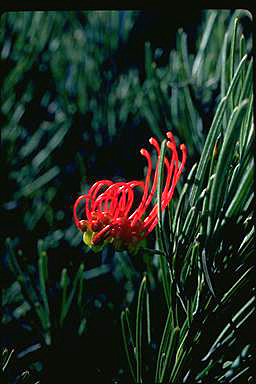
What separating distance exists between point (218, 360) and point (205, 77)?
6.0 inches

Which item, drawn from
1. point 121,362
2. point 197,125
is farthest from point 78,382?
point 197,125

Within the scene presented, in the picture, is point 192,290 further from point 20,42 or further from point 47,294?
point 20,42

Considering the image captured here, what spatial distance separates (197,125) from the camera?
255 mm

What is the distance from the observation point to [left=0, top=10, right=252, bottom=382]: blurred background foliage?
223 mm

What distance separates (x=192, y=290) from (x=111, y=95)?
0.53 feet

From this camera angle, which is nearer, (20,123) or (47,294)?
(47,294)

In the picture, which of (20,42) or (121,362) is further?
(20,42)

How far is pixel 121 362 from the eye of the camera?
0.22 m

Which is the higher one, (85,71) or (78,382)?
(85,71)

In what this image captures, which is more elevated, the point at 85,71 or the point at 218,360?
the point at 85,71

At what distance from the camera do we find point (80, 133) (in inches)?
12.3

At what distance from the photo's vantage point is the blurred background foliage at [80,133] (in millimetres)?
223

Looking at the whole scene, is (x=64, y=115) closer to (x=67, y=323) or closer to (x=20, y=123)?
(x=20, y=123)

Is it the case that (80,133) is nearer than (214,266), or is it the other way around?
(214,266)
